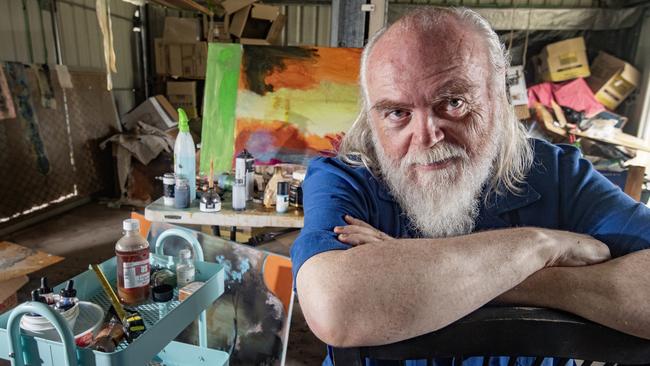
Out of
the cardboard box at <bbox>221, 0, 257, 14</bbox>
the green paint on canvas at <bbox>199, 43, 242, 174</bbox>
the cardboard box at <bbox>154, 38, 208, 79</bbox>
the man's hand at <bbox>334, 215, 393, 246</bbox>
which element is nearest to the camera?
the man's hand at <bbox>334, 215, 393, 246</bbox>

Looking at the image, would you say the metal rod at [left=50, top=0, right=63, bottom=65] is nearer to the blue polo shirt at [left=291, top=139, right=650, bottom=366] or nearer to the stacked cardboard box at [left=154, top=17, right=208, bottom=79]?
the stacked cardboard box at [left=154, top=17, right=208, bottom=79]

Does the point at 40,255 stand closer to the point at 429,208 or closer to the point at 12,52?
the point at 12,52

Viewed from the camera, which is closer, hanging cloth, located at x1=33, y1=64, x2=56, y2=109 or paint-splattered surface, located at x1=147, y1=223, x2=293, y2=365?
paint-splattered surface, located at x1=147, y1=223, x2=293, y2=365

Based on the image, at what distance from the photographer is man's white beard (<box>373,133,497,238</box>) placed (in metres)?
1.10

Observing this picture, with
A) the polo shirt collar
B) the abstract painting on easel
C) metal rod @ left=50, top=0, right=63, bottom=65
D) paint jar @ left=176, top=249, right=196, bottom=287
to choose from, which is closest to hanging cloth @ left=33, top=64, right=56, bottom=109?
metal rod @ left=50, top=0, right=63, bottom=65

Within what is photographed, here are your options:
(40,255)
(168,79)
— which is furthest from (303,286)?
(168,79)

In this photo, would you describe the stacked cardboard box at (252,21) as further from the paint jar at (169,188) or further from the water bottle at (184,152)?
the paint jar at (169,188)

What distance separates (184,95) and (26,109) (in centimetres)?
253

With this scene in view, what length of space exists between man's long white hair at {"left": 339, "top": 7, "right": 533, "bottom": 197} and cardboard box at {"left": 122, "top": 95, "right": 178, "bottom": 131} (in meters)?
5.18

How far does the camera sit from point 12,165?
4.11 m

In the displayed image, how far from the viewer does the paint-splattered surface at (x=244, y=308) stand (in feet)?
6.60

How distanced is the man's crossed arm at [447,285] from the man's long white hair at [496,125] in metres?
0.39

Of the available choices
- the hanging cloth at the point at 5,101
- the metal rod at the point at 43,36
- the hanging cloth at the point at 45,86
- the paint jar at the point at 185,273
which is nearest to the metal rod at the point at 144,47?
the metal rod at the point at 43,36

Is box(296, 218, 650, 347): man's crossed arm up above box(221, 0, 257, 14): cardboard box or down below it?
below
